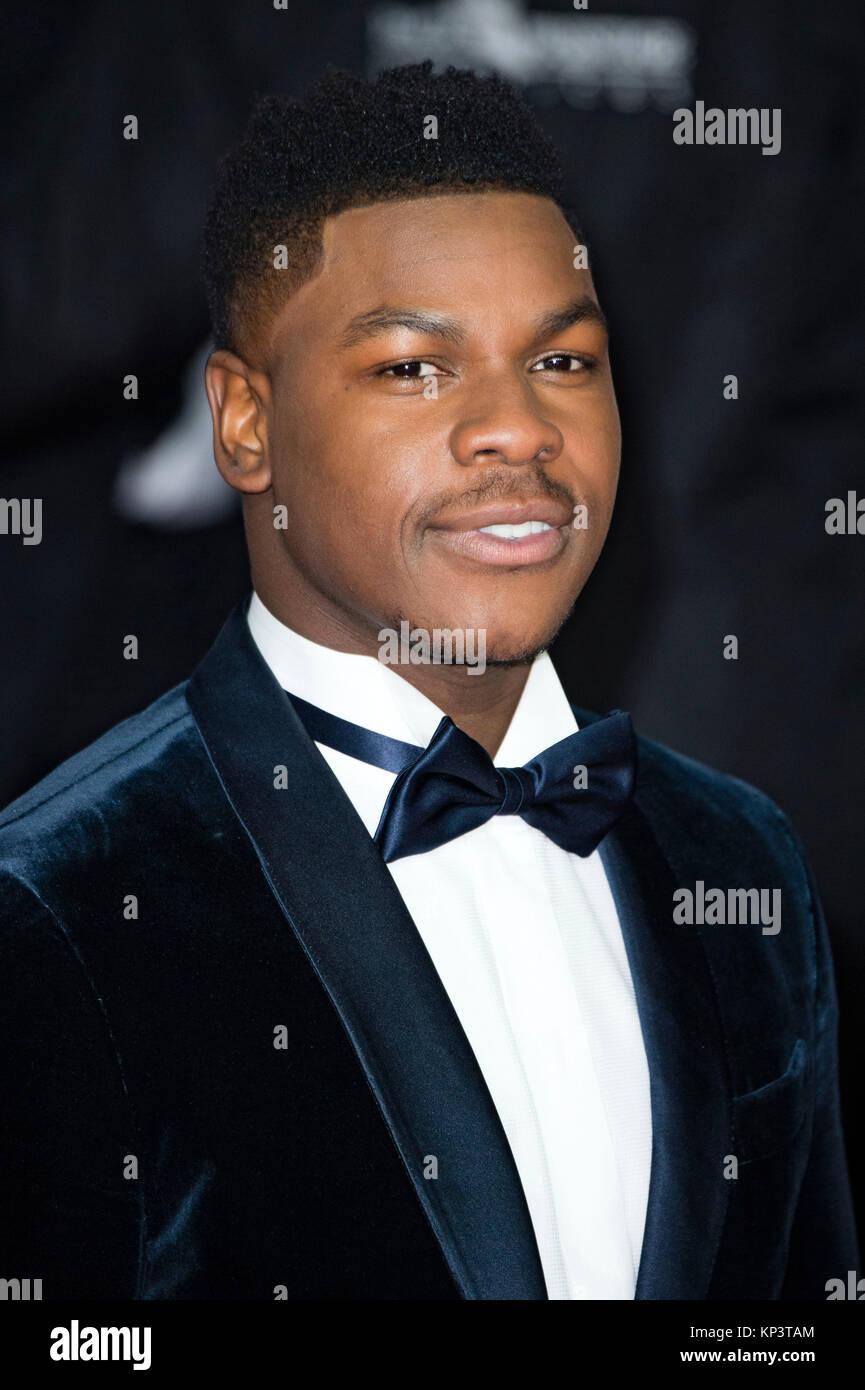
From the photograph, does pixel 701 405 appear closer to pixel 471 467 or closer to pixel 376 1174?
pixel 471 467

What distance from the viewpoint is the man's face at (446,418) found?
1.33 m

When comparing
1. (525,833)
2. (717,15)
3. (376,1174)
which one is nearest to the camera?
(376,1174)

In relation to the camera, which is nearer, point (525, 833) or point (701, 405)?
point (525, 833)

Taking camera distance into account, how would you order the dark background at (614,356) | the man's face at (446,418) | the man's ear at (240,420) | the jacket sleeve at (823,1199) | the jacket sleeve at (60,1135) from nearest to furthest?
the jacket sleeve at (60,1135) → the man's face at (446,418) → the man's ear at (240,420) → the jacket sleeve at (823,1199) → the dark background at (614,356)

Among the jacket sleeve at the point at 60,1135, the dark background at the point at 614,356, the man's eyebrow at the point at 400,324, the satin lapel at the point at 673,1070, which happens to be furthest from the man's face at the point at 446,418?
the dark background at the point at 614,356

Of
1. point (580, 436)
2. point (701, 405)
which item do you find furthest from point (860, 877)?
point (580, 436)

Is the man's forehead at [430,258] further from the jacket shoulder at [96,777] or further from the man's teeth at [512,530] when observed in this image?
the jacket shoulder at [96,777]

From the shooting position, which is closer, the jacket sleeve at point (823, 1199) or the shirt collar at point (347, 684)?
the shirt collar at point (347, 684)

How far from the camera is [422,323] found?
133 centimetres

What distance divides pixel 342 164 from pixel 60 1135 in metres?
0.83

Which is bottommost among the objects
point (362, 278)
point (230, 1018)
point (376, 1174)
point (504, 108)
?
point (376, 1174)

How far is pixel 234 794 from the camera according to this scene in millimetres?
1372

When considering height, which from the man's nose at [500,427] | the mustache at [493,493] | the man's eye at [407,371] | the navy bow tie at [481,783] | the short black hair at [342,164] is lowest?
the navy bow tie at [481,783]

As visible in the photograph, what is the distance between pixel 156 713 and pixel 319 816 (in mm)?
221
